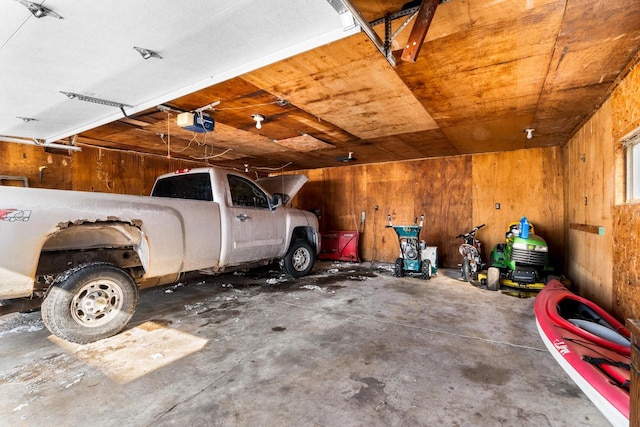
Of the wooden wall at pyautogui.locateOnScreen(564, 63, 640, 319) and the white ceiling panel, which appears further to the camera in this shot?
the wooden wall at pyautogui.locateOnScreen(564, 63, 640, 319)

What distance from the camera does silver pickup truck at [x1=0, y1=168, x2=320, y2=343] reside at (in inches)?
96.1

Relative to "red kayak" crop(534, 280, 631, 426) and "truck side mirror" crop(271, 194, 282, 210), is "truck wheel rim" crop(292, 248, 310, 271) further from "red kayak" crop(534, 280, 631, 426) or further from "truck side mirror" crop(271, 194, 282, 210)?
"red kayak" crop(534, 280, 631, 426)

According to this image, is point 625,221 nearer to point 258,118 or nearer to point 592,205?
point 592,205

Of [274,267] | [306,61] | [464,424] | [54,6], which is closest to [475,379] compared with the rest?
[464,424]

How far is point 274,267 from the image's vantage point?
687 centimetres

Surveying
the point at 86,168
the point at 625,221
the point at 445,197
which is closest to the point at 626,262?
the point at 625,221

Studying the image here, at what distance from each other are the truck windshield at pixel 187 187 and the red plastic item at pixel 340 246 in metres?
4.26

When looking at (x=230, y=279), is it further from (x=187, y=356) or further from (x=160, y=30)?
(x=160, y=30)

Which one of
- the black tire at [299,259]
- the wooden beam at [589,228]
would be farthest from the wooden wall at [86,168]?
the wooden beam at [589,228]

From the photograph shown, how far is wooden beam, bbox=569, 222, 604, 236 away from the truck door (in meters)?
4.50

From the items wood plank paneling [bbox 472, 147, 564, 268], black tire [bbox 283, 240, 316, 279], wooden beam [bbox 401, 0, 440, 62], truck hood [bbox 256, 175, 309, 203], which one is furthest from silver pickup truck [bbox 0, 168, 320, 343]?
wood plank paneling [bbox 472, 147, 564, 268]

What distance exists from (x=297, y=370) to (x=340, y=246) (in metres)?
5.45

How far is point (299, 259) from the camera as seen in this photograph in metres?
5.77

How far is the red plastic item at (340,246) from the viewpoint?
7629 mm
